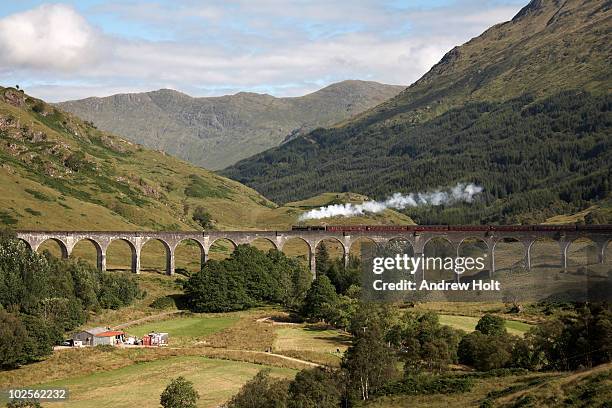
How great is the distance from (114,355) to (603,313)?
4176 centimetres

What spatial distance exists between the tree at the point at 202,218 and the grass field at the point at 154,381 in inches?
4474

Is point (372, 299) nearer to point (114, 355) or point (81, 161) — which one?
point (114, 355)

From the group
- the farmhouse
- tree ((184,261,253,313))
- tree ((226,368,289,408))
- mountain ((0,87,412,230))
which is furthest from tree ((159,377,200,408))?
mountain ((0,87,412,230))

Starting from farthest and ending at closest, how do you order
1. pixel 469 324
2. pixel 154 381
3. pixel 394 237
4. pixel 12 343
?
1. pixel 394 237
2. pixel 469 324
3. pixel 12 343
4. pixel 154 381

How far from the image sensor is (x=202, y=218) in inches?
7254

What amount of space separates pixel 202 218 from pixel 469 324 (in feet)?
372

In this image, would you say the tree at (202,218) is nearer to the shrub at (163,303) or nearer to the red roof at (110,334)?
the shrub at (163,303)

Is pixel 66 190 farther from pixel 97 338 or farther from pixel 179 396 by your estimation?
pixel 179 396

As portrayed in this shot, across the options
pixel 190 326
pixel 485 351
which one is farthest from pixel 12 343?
pixel 485 351

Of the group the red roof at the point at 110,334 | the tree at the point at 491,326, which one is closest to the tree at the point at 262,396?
the tree at the point at 491,326

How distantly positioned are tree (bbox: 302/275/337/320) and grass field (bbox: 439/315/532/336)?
43.3ft

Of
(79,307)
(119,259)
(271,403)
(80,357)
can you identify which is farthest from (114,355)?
(119,259)

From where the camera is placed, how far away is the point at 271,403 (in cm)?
4388

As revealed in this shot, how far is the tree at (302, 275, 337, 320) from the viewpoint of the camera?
88.4m
